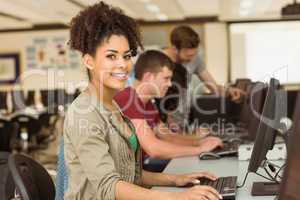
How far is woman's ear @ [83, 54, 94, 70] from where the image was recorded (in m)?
1.71

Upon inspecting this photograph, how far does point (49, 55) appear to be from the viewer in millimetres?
12961

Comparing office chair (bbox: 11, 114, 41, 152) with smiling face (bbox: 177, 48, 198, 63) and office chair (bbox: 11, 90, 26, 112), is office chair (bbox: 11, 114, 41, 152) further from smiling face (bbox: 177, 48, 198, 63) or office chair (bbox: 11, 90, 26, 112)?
smiling face (bbox: 177, 48, 198, 63)

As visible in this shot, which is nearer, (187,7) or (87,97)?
(87,97)

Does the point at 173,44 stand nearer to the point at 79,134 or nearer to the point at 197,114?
the point at 197,114

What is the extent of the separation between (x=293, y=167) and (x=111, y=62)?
0.76 meters

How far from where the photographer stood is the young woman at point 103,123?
1.54 meters

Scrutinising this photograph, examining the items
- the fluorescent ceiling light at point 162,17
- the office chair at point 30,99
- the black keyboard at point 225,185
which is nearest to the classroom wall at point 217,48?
the fluorescent ceiling light at point 162,17

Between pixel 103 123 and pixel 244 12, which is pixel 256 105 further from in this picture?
pixel 244 12

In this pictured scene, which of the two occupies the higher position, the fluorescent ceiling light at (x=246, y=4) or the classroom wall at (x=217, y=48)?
the fluorescent ceiling light at (x=246, y=4)

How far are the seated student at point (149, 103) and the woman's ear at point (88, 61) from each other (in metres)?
0.93

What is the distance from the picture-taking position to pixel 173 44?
3984 millimetres

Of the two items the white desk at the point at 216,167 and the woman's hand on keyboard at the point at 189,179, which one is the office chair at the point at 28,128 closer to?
the white desk at the point at 216,167

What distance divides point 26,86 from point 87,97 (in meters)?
11.8

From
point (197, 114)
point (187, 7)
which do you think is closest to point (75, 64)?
point (187, 7)
